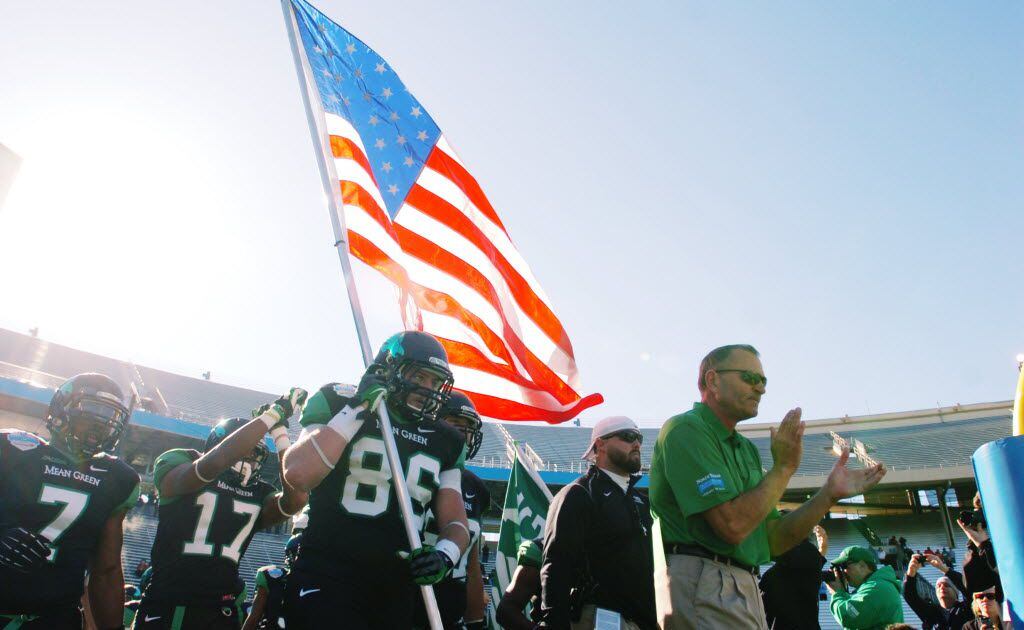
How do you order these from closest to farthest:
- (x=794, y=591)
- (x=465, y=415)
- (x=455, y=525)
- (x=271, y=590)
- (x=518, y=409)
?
(x=455, y=525) < (x=271, y=590) < (x=794, y=591) < (x=465, y=415) < (x=518, y=409)

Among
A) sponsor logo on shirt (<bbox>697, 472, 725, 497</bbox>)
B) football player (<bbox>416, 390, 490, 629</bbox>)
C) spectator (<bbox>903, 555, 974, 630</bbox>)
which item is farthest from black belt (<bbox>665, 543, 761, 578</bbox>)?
spectator (<bbox>903, 555, 974, 630</bbox>)

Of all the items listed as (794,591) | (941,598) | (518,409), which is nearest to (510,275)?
(518,409)

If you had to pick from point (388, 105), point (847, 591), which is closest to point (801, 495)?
point (847, 591)

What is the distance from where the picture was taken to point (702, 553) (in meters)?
2.70

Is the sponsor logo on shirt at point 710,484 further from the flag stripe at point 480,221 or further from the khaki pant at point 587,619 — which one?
the flag stripe at point 480,221

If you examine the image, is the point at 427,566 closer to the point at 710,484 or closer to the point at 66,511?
the point at 710,484

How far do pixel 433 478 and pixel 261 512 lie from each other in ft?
5.74

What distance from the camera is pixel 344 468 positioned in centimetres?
288

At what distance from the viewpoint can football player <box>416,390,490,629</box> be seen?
4.52 m

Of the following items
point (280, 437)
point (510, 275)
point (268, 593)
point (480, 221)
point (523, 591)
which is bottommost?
point (268, 593)

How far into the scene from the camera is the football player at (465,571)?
14.8 ft

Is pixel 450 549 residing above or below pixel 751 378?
below

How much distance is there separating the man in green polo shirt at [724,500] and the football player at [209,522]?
1.83m

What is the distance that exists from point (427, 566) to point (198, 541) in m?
1.94
